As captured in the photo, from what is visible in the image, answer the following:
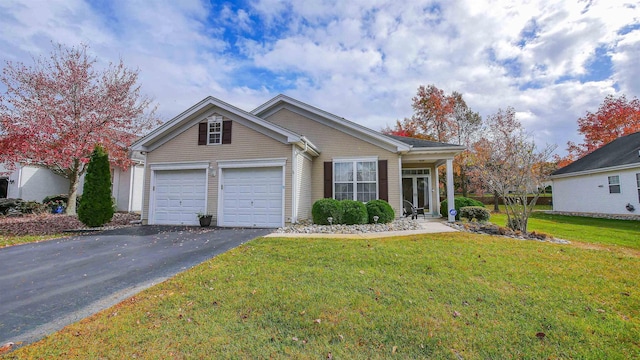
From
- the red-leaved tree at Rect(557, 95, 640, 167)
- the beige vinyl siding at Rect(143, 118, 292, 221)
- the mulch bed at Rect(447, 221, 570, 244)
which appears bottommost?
the mulch bed at Rect(447, 221, 570, 244)

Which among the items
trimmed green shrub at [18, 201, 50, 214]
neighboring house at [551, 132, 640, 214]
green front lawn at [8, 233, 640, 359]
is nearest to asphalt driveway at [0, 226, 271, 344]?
green front lawn at [8, 233, 640, 359]

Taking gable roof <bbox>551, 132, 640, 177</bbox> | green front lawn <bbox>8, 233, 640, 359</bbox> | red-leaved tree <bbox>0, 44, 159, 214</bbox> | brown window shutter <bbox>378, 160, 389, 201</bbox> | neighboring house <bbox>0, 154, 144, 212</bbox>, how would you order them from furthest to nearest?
neighboring house <bbox>0, 154, 144, 212</bbox>
gable roof <bbox>551, 132, 640, 177</bbox>
red-leaved tree <bbox>0, 44, 159, 214</bbox>
brown window shutter <bbox>378, 160, 389, 201</bbox>
green front lawn <bbox>8, 233, 640, 359</bbox>

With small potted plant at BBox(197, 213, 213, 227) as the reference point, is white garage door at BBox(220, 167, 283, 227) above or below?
above

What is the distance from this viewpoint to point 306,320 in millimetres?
3533

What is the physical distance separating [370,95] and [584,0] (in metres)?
10.9

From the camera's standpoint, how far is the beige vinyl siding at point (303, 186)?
36.4ft

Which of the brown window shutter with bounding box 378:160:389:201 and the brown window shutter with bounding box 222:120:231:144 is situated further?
the brown window shutter with bounding box 378:160:389:201

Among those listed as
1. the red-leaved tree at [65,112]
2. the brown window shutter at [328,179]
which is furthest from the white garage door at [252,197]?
the red-leaved tree at [65,112]

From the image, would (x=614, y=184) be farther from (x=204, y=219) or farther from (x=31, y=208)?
(x=31, y=208)

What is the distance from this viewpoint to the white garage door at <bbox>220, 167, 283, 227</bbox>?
10.7 metres

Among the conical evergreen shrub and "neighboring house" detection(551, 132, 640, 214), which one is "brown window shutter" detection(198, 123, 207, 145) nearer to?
the conical evergreen shrub

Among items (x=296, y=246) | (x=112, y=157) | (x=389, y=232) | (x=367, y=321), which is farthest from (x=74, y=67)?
(x=367, y=321)

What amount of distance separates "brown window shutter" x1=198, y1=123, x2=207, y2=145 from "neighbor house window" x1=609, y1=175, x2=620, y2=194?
2353 cm

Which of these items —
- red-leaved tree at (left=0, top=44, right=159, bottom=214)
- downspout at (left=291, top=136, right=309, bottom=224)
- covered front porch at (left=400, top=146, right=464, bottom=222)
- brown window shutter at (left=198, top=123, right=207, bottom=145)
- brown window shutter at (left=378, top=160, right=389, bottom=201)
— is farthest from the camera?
covered front porch at (left=400, top=146, right=464, bottom=222)
